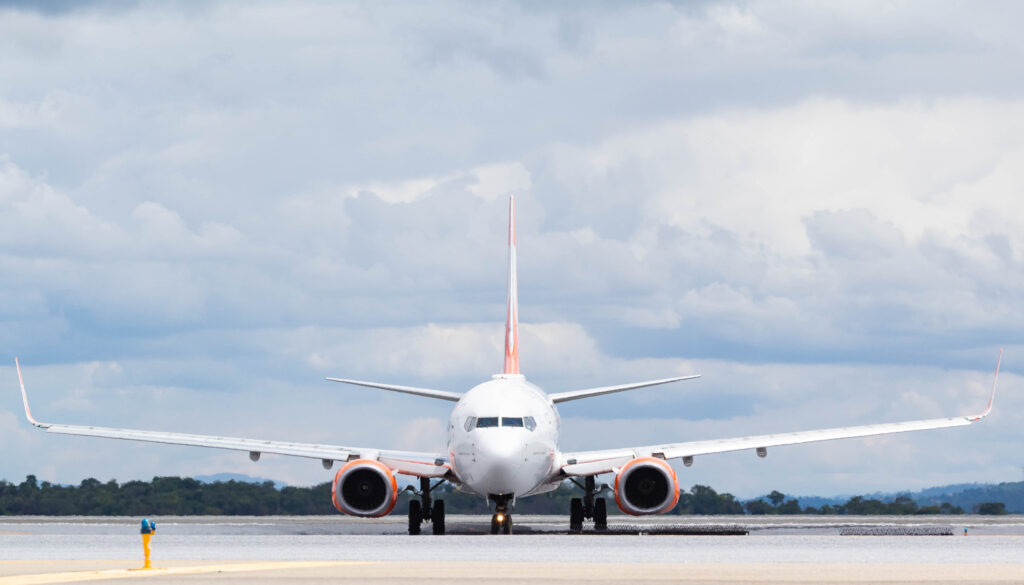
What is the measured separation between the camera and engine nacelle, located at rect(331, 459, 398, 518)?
45562 millimetres

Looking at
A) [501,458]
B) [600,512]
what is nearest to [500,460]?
[501,458]

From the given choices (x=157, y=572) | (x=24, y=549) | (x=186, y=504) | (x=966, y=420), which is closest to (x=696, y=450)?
(x=966, y=420)

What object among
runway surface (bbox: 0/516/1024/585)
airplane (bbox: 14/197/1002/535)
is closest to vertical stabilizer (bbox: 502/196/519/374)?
airplane (bbox: 14/197/1002/535)

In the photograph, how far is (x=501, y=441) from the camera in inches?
1694

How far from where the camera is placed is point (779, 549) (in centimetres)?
3294

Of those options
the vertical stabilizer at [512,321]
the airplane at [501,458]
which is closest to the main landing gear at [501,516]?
the airplane at [501,458]

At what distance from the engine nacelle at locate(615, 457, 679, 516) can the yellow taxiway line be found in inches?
693

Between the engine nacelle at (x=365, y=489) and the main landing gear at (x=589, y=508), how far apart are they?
Result: 21.9 ft

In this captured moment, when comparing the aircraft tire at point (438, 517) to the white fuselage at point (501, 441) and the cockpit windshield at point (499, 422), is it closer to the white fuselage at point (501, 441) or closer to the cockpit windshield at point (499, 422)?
the white fuselage at point (501, 441)

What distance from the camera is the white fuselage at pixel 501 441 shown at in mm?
43156

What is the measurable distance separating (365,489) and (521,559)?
17168 millimetres

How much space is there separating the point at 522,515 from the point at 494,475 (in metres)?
41.5

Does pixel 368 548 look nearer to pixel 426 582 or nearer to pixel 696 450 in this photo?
pixel 426 582

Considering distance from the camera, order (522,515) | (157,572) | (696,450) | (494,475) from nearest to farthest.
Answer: (157,572), (494,475), (696,450), (522,515)
